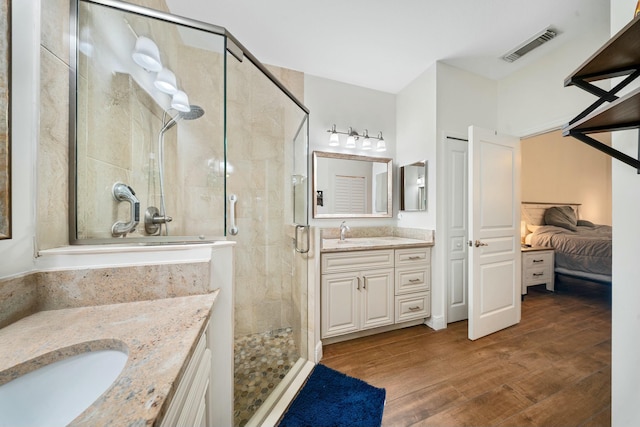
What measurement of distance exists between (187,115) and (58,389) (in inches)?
60.1

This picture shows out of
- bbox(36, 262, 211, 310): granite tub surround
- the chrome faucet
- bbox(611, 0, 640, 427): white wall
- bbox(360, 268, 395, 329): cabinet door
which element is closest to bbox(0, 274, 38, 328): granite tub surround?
bbox(36, 262, 211, 310): granite tub surround

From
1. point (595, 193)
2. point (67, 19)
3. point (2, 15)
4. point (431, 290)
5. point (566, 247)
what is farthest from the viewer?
point (595, 193)

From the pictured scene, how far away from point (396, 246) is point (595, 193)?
573 centimetres

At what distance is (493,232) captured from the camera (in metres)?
2.14

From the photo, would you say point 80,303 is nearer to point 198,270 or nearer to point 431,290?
point 198,270

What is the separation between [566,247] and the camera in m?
3.13

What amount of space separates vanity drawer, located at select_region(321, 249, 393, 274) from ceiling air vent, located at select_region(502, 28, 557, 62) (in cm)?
217

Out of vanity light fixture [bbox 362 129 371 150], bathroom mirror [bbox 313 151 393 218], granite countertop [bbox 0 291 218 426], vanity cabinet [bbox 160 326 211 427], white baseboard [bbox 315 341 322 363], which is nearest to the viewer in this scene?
granite countertop [bbox 0 291 218 426]

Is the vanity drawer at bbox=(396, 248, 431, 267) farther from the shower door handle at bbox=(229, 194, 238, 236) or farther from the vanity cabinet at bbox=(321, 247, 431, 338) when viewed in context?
the shower door handle at bbox=(229, 194, 238, 236)

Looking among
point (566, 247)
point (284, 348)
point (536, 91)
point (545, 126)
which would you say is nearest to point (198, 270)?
point (284, 348)

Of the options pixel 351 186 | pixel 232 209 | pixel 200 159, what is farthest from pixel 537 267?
pixel 200 159

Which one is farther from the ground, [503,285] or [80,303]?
[80,303]

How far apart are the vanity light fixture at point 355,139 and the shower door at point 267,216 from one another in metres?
0.43

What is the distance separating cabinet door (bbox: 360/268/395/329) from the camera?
201 cm
